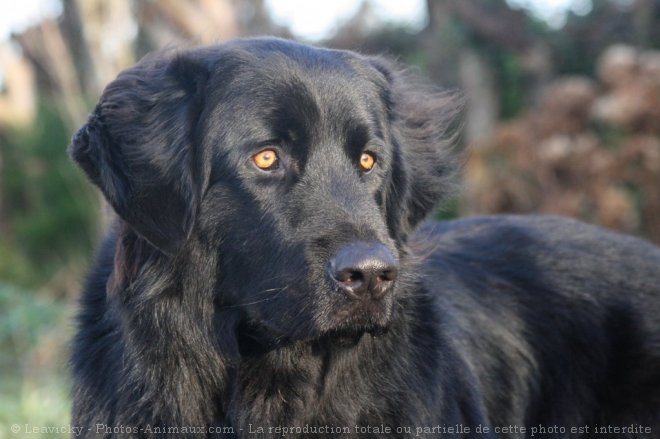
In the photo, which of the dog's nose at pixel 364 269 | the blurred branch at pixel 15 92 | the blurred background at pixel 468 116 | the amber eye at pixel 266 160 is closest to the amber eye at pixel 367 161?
the amber eye at pixel 266 160

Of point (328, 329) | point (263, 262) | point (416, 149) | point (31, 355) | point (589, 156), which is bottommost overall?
point (31, 355)

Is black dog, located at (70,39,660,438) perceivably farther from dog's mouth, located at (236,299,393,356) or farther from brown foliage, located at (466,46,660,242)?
brown foliage, located at (466,46,660,242)

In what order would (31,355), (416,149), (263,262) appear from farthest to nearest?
(31,355) → (416,149) → (263,262)

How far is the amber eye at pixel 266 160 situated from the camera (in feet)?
11.2

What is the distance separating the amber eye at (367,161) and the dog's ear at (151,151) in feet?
2.15

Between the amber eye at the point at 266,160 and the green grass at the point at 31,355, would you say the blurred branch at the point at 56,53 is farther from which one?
the amber eye at the point at 266,160

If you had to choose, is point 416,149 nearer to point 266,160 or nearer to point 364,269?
point 266,160

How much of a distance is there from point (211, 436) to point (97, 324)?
682 mm

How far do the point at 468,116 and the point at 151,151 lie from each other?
1087cm

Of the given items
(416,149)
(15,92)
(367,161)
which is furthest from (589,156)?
(15,92)

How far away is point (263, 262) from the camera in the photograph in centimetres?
336

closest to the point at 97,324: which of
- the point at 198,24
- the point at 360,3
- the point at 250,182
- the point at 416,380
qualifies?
the point at 250,182

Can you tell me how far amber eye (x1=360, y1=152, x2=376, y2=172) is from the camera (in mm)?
3596

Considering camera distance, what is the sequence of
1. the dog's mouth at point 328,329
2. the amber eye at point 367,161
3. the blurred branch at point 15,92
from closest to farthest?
the dog's mouth at point 328,329, the amber eye at point 367,161, the blurred branch at point 15,92
